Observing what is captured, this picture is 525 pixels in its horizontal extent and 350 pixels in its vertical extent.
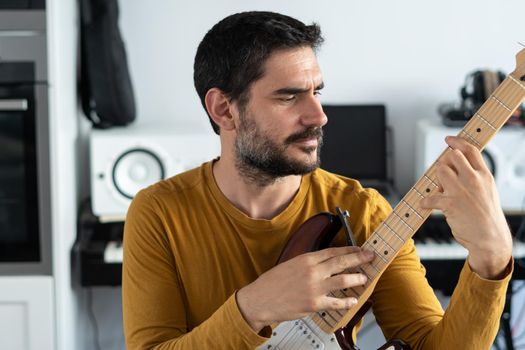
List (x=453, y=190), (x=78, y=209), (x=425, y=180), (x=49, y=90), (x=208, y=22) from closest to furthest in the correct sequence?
(x=453, y=190) < (x=425, y=180) < (x=49, y=90) < (x=78, y=209) < (x=208, y=22)

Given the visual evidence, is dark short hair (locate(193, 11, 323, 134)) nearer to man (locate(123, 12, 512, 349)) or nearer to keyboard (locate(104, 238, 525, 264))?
man (locate(123, 12, 512, 349))

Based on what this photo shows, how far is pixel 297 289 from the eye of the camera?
1.36 metres

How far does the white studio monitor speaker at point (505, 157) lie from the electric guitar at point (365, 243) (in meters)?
1.51

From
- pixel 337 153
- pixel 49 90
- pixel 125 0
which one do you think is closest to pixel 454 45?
pixel 337 153

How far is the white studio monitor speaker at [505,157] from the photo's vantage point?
9.61 feet

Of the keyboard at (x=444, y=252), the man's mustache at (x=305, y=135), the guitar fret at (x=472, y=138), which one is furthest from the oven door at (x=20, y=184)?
the guitar fret at (x=472, y=138)

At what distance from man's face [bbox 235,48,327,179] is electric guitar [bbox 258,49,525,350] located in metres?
0.13

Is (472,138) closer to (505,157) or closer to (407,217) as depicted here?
(407,217)

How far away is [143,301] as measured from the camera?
158cm

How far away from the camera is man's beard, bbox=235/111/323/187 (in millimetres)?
1552

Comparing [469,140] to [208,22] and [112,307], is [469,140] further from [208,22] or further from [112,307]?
[112,307]

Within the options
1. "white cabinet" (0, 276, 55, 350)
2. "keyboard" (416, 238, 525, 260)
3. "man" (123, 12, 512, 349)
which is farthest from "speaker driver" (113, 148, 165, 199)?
"man" (123, 12, 512, 349)

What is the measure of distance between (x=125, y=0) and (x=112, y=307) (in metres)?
1.21

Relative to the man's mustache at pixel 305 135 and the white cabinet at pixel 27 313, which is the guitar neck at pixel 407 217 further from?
the white cabinet at pixel 27 313
